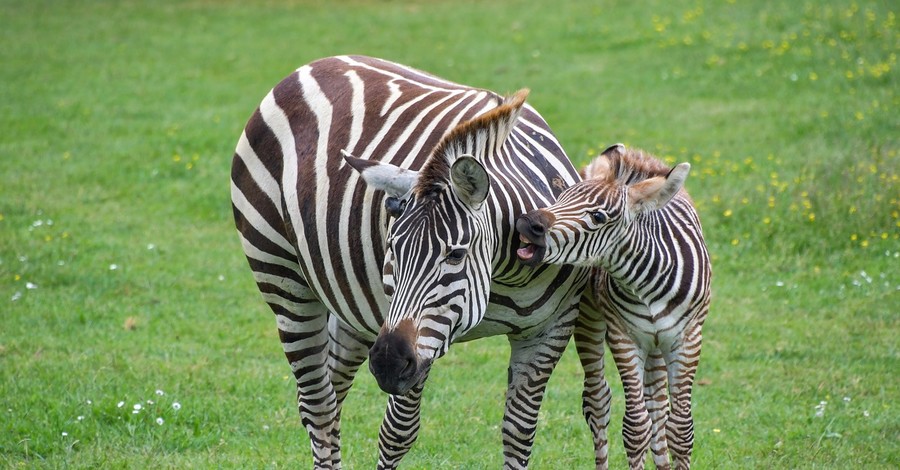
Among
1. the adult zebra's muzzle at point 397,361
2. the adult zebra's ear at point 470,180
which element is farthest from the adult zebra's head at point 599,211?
the adult zebra's muzzle at point 397,361

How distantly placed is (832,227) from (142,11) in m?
16.7

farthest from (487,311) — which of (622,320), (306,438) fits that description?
(306,438)

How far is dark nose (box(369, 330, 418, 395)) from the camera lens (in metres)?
3.83

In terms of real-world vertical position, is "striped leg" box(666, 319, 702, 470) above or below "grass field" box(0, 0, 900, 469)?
above

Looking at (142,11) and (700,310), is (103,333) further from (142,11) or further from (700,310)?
(142,11)

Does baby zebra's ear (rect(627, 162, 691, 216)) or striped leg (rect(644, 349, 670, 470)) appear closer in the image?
baby zebra's ear (rect(627, 162, 691, 216))

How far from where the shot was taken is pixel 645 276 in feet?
16.1

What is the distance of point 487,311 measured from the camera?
4.62m

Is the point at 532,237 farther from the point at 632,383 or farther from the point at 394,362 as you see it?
the point at 632,383

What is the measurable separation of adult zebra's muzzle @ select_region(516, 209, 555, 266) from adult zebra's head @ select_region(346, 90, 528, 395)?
0.13m

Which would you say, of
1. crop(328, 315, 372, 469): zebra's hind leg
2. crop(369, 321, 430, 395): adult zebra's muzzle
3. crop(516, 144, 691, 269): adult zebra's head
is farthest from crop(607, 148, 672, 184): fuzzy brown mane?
crop(328, 315, 372, 469): zebra's hind leg

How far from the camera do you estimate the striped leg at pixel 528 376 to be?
4855 mm

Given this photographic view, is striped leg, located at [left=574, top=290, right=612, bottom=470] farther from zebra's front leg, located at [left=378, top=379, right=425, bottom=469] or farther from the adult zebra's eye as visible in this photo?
zebra's front leg, located at [left=378, top=379, right=425, bottom=469]

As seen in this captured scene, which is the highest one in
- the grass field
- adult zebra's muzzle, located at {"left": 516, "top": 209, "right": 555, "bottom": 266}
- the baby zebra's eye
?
the baby zebra's eye
